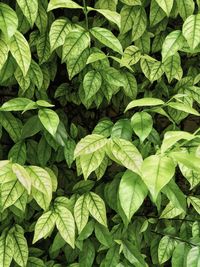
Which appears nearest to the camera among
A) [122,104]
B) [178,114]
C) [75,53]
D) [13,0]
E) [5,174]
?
[5,174]

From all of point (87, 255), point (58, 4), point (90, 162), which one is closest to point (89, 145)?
point (90, 162)

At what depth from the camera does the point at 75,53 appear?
140cm

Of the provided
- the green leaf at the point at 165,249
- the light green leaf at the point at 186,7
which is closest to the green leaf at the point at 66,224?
the green leaf at the point at 165,249

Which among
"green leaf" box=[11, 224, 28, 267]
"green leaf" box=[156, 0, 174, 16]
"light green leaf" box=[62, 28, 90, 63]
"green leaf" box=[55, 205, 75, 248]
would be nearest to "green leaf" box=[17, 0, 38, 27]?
"light green leaf" box=[62, 28, 90, 63]

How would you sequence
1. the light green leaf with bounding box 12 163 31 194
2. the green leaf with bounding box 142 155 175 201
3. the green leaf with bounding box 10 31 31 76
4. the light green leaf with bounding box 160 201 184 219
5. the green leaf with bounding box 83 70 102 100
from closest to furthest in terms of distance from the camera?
the green leaf with bounding box 142 155 175 201 < the light green leaf with bounding box 12 163 31 194 < the green leaf with bounding box 10 31 31 76 < the green leaf with bounding box 83 70 102 100 < the light green leaf with bounding box 160 201 184 219

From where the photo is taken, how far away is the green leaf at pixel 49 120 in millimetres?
1358

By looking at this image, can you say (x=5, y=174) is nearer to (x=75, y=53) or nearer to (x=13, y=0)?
(x=75, y=53)

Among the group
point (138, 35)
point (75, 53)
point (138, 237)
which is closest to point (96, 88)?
point (75, 53)

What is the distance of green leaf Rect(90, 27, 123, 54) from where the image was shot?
54.7 inches

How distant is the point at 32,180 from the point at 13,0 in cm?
56

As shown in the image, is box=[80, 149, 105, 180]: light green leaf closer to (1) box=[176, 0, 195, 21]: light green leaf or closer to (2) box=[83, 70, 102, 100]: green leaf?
(2) box=[83, 70, 102, 100]: green leaf

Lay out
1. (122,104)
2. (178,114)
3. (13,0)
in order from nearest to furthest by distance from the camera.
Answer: (13,0) → (178,114) → (122,104)

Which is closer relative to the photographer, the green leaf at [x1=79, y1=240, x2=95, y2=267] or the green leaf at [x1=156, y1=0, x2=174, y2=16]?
the green leaf at [x1=156, y1=0, x2=174, y2=16]

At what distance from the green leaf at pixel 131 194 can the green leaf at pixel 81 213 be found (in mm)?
234
